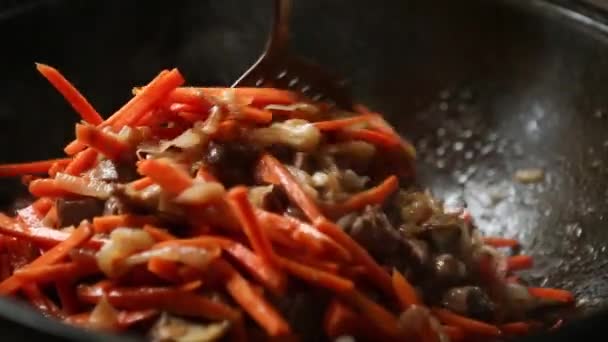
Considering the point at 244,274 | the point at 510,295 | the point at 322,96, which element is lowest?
the point at 510,295

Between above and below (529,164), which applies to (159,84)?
above

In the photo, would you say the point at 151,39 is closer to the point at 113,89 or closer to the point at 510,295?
the point at 113,89

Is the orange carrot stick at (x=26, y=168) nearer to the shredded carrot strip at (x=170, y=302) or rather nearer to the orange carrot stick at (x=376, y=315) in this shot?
the shredded carrot strip at (x=170, y=302)

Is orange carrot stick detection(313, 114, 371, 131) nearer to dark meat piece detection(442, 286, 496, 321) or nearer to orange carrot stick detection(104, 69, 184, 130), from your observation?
orange carrot stick detection(104, 69, 184, 130)

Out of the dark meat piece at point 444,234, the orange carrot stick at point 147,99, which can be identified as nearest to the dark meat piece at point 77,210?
the orange carrot stick at point 147,99

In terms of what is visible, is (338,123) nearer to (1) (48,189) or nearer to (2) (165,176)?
(2) (165,176)

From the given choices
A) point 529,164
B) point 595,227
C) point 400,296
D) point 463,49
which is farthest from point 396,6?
point 400,296

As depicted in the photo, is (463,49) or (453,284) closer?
(453,284)
